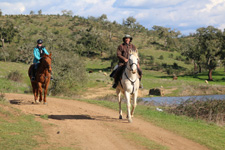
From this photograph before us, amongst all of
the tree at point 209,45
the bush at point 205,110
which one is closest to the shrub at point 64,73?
the bush at point 205,110

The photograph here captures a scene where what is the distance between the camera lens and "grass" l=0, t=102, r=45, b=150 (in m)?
8.32

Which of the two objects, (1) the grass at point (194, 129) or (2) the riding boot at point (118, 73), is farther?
A: (2) the riding boot at point (118, 73)

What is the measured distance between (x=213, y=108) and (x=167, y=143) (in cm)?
915

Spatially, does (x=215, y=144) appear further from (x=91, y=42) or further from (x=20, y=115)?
(x=91, y=42)

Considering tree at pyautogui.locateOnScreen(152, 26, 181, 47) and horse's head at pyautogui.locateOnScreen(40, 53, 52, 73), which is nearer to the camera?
horse's head at pyautogui.locateOnScreen(40, 53, 52, 73)

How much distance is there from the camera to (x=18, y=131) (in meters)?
9.80

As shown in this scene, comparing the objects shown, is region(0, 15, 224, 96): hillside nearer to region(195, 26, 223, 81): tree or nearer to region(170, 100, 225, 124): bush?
region(195, 26, 223, 81): tree

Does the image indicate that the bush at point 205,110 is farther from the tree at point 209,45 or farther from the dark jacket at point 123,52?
the tree at point 209,45

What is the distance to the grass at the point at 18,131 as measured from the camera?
27.3 ft

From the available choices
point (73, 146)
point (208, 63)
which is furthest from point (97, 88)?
point (73, 146)

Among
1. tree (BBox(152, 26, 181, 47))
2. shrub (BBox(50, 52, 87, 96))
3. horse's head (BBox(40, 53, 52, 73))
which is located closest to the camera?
horse's head (BBox(40, 53, 52, 73))

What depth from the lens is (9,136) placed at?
9023 millimetres

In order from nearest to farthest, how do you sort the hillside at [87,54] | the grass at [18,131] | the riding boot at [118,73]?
1. the grass at [18,131]
2. the riding boot at [118,73]
3. the hillside at [87,54]

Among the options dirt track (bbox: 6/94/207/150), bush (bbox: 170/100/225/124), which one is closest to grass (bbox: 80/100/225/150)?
dirt track (bbox: 6/94/207/150)
